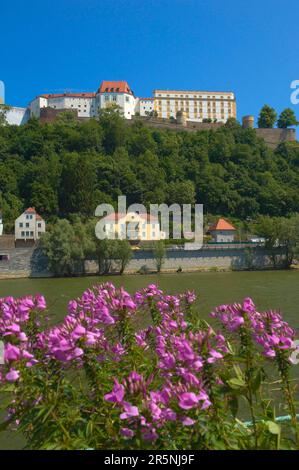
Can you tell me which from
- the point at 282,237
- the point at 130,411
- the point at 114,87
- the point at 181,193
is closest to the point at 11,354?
the point at 130,411

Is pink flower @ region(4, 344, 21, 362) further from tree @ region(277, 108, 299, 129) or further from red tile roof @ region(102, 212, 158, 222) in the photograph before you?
tree @ region(277, 108, 299, 129)

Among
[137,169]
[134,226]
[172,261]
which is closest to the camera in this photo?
[172,261]

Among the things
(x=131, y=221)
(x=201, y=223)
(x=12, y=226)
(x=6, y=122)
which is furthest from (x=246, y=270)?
(x=6, y=122)

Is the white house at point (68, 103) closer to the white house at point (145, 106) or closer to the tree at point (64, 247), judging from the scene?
the white house at point (145, 106)

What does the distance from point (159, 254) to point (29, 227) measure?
16944 millimetres

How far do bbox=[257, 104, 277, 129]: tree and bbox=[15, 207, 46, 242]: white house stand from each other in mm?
67108

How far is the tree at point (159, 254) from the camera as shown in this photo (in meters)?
47.4

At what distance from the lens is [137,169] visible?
78.5 m

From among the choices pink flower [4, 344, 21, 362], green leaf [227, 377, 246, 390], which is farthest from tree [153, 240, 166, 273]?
pink flower [4, 344, 21, 362]

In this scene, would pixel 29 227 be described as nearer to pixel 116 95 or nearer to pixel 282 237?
pixel 282 237

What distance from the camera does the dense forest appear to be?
67000mm

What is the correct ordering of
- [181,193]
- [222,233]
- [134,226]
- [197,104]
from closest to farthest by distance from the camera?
[134,226] < [222,233] < [181,193] < [197,104]
